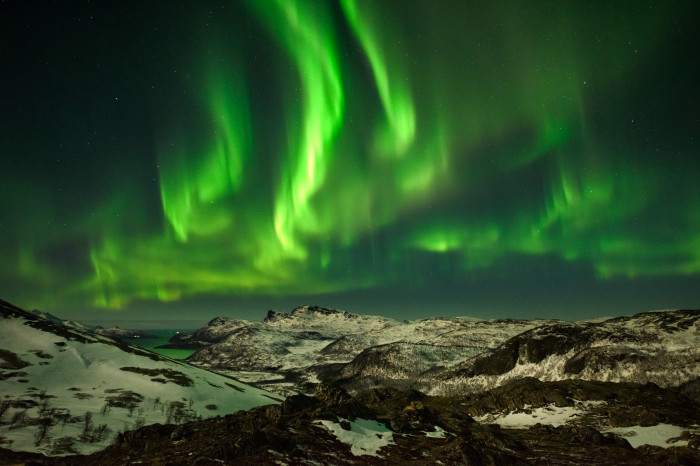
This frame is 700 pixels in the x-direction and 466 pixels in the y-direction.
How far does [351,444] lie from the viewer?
28.5 m

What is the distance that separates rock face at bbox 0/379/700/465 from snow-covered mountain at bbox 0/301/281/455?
18.3 meters

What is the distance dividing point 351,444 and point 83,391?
293 feet

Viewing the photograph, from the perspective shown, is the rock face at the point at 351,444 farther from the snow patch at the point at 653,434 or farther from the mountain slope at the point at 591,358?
the mountain slope at the point at 591,358

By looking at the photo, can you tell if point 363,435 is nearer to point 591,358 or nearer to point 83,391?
point 83,391

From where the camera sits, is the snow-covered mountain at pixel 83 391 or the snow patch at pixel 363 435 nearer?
the snow patch at pixel 363 435

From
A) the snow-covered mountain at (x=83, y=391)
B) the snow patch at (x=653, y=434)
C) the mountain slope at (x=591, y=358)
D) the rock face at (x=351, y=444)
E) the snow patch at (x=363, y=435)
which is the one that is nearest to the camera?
the rock face at (x=351, y=444)

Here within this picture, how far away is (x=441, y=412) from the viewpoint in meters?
53.2

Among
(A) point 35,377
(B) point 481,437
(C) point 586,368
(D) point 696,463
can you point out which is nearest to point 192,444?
(B) point 481,437

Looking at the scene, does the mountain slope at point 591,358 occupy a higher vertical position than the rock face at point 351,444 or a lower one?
lower

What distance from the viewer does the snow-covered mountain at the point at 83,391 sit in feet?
182

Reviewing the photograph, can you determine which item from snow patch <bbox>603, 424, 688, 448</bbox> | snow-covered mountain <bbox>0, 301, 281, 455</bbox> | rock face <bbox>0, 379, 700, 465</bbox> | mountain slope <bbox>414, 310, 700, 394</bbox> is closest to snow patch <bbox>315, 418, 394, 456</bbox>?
rock face <bbox>0, 379, 700, 465</bbox>

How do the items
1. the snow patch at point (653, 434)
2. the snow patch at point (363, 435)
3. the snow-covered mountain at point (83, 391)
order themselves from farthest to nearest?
the snow-covered mountain at point (83, 391), the snow patch at point (653, 434), the snow patch at point (363, 435)

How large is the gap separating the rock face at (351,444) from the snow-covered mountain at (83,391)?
1833 centimetres

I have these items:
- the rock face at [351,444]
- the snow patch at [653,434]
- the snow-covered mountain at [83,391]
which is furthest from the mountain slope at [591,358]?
the snow-covered mountain at [83,391]
